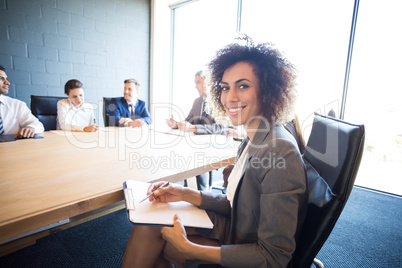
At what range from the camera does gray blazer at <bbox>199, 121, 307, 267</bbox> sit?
65 centimetres

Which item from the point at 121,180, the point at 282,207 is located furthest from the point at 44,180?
the point at 282,207

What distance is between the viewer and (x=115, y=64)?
4148 millimetres

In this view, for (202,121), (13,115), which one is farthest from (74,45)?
(202,121)

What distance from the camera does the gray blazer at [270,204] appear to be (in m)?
0.65

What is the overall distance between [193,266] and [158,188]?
0.31 metres

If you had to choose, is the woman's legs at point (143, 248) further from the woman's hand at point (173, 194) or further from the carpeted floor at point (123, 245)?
the carpeted floor at point (123, 245)

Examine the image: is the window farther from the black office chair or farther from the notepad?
the notepad

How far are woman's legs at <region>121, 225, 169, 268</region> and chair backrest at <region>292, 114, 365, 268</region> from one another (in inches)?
20.2

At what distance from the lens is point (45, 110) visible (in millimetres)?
2576

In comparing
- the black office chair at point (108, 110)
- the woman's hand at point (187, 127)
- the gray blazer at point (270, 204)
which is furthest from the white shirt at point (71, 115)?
the gray blazer at point (270, 204)

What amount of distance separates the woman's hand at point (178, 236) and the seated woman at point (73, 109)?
6.68ft

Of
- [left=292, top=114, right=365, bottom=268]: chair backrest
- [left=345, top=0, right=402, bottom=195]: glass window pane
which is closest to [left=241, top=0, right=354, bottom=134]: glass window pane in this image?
[left=345, top=0, right=402, bottom=195]: glass window pane

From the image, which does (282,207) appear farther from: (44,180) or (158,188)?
(44,180)

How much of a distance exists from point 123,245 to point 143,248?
3.31ft
